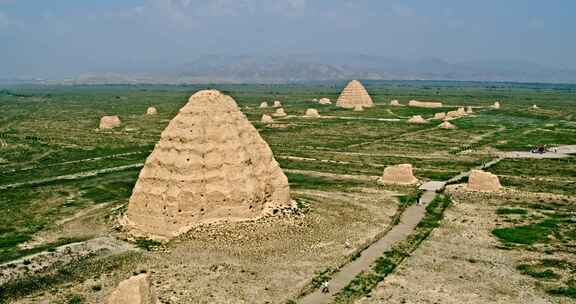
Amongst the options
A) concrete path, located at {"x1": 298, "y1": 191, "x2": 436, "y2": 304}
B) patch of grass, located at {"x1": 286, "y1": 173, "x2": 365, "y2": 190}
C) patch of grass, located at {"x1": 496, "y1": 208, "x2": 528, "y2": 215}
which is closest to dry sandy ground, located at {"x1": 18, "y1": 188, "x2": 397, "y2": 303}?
concrete path, located at {"x1": 298, "y1": 191, "x2": 436, "y2": 304}

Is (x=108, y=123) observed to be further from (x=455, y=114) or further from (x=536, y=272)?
(x=536, y=272)

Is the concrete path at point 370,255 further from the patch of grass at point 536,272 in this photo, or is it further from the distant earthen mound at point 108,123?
the distant earthen mound at point 108,123

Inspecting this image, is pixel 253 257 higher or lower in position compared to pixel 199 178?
lower

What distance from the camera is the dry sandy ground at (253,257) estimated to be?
2903 cm

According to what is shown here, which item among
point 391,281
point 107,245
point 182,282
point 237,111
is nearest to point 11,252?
point 107,245

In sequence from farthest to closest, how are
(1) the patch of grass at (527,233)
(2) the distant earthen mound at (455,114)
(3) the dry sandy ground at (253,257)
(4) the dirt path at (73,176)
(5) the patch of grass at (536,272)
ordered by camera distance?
(2) the distant earthen mound at (455,114)
(4) the dirt path at (73,176)
(1) the patch of grass at (527,233)
(5) the patch of grass at (536,272)
(3) the dry sandy ground at (253,257)

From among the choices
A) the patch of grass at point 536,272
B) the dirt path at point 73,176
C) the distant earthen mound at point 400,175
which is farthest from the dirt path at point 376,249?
the dirt path at point 73,176

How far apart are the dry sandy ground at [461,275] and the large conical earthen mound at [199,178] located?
12995 millimetres

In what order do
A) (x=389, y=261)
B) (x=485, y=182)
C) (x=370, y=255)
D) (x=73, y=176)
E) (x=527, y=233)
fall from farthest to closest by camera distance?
(x=73, y=176) → (x=485, y=182) → (x=527, y=233) → (x=370, y=255) → (x=389, y=261)

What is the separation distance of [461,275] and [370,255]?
5.84 metres

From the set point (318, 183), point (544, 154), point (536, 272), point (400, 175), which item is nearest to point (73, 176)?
point (318, 183)

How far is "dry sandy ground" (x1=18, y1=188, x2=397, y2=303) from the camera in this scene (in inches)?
1143

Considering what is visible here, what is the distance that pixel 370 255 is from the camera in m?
34.7

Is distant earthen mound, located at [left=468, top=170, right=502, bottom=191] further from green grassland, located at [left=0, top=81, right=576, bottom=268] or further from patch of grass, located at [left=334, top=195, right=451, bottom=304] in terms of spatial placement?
patch of grass, located at [left=334, top=195, right=451, bottom=304]
